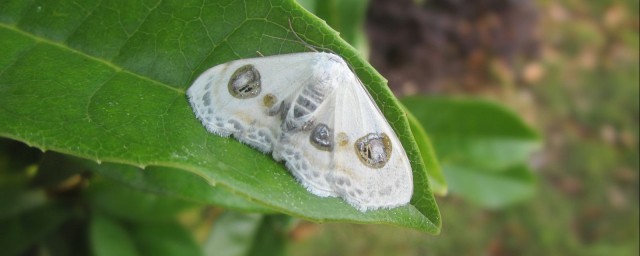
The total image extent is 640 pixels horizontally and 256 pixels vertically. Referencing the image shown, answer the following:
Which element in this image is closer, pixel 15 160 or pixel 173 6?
pixel 173 6

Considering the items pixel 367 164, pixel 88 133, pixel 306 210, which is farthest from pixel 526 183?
pixel 88 133

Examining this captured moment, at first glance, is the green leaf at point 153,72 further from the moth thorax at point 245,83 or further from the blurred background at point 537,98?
the blurred background at point 537,98

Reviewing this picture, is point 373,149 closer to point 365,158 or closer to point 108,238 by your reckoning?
point 365,158

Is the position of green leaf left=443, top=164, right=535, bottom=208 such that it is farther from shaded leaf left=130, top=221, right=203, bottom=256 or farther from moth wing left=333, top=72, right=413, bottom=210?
moth wing left=333, top=72, right=413, bottom=210

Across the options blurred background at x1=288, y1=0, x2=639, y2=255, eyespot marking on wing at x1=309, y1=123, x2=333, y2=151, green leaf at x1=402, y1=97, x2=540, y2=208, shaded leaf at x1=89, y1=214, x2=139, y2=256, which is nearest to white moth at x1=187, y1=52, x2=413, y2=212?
eyespot marking on wing at x1=309, y1=123, x2=333, y2=151

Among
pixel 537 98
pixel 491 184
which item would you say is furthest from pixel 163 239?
pixel 537 98

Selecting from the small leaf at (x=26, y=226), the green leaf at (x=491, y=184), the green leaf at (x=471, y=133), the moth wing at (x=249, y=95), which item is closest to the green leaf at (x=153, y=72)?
the moth wing at (x=249, y=95)

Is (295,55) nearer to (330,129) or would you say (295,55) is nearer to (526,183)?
(330,129)
